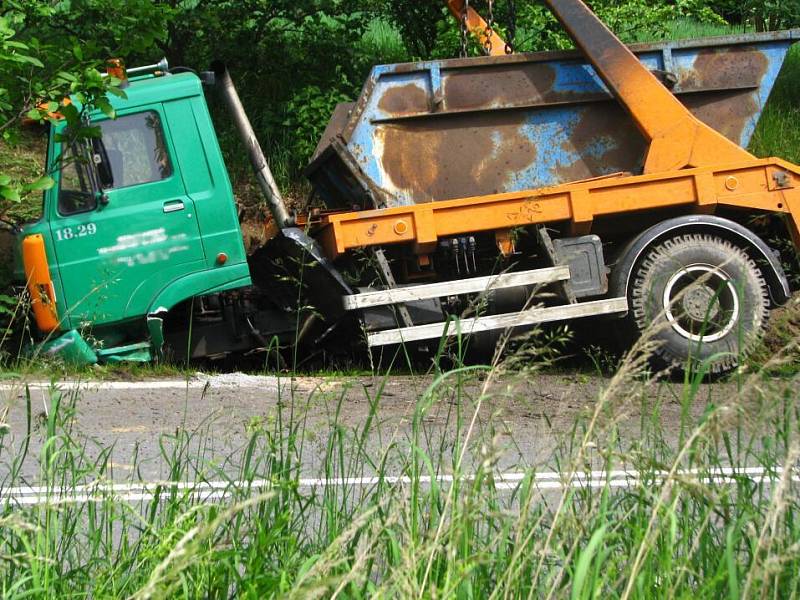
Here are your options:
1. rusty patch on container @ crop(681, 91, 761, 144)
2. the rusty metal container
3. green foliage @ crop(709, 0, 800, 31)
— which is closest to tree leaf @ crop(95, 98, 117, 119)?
the rusty metal container

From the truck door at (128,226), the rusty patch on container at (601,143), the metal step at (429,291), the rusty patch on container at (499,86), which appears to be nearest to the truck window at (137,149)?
the truck door at (128,226)

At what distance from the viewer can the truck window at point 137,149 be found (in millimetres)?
8664

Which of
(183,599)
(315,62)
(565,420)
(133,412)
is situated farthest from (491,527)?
(315,62)

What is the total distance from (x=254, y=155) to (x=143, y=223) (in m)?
1.91

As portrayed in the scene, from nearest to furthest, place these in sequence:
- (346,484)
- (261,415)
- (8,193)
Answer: (346,484) → (261,415) → (8,193)

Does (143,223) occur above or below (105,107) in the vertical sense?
below

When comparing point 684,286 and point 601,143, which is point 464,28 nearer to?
point 601,143

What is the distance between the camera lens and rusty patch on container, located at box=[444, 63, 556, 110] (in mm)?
9055

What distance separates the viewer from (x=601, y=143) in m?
9.23

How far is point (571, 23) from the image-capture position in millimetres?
9164

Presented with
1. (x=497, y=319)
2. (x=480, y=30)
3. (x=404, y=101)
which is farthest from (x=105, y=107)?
(x=480, y=30)

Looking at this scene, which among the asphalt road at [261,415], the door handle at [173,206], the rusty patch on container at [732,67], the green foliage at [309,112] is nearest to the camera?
the asphalt road at [261,415]

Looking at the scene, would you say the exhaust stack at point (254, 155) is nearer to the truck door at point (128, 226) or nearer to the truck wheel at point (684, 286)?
the truck door at point (128, 226)

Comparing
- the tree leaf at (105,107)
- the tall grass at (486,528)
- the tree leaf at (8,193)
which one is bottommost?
the tall grass at (486,528)
